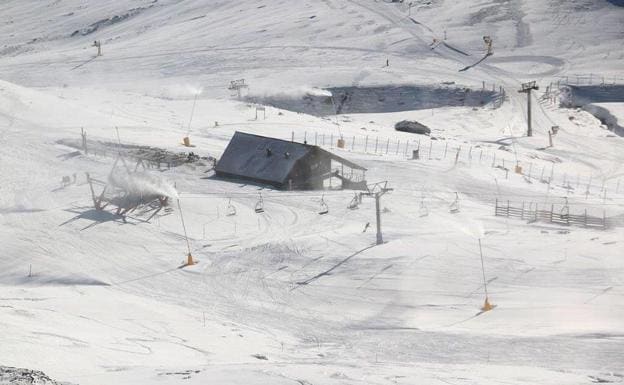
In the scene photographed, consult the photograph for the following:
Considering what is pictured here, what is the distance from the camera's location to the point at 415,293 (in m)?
35.4

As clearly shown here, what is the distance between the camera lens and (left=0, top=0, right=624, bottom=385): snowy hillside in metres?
29.9

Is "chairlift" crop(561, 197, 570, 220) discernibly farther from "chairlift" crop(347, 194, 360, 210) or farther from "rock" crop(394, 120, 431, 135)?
"rock" crop(394, 120, 431, 135)

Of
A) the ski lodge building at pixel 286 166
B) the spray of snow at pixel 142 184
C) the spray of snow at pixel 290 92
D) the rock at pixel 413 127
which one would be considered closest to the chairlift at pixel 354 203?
the ski lodge building at pixel 286 166

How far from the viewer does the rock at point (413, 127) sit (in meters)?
68.7

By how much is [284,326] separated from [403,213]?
1297cm

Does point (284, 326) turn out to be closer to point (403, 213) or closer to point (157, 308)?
point (157, 308)

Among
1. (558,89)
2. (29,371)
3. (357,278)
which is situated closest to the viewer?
(29,371)

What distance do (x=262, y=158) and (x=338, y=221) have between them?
9.51 m

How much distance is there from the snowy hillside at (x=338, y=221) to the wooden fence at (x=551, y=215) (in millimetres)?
142

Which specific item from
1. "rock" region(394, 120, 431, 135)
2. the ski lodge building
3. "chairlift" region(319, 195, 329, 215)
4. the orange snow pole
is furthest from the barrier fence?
the orange snow pole

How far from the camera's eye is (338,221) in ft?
146

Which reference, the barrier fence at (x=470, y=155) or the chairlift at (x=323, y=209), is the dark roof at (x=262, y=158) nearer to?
the barrier fence at (x=470, y=155)

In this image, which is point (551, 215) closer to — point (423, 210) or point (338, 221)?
point (423, 210)

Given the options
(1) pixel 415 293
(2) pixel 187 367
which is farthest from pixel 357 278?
(2) pixel 187 367
